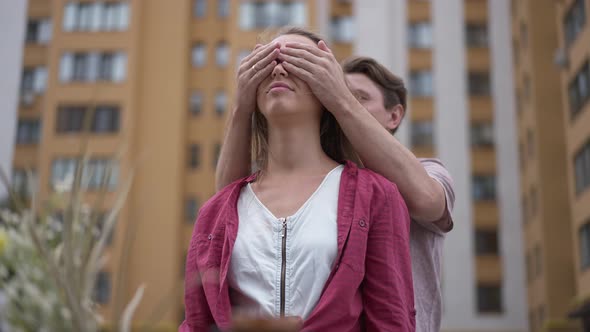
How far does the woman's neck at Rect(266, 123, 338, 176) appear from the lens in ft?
6.59

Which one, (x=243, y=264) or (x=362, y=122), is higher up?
(x=362, y=122)

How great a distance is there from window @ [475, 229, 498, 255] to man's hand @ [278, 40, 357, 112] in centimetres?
2696

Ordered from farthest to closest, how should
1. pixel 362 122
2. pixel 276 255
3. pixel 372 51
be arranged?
pixel 372 51 < pixel 362 122 < pixel 276 255

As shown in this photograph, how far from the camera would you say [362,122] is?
1.95 meters

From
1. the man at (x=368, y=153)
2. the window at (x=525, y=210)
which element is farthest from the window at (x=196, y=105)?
the man at (x=368, y=153)

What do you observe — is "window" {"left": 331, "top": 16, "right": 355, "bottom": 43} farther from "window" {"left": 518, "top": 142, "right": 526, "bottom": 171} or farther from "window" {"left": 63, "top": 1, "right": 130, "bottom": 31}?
"window" {"left": 63, "top": 1, "right": 130, "bottom": 31}

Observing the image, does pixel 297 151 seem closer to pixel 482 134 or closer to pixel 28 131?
pixel 28 131

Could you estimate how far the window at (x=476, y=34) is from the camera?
96.5ft

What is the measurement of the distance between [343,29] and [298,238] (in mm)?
28140

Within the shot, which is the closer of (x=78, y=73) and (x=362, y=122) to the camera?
(x=362, y=122)

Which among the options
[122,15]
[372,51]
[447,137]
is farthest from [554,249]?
[122,15]

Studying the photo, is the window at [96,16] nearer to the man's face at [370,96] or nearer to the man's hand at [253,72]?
the man's face at [370,96]

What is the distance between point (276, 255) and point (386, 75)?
1103 millimetres

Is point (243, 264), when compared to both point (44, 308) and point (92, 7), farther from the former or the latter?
point (92, 7)
